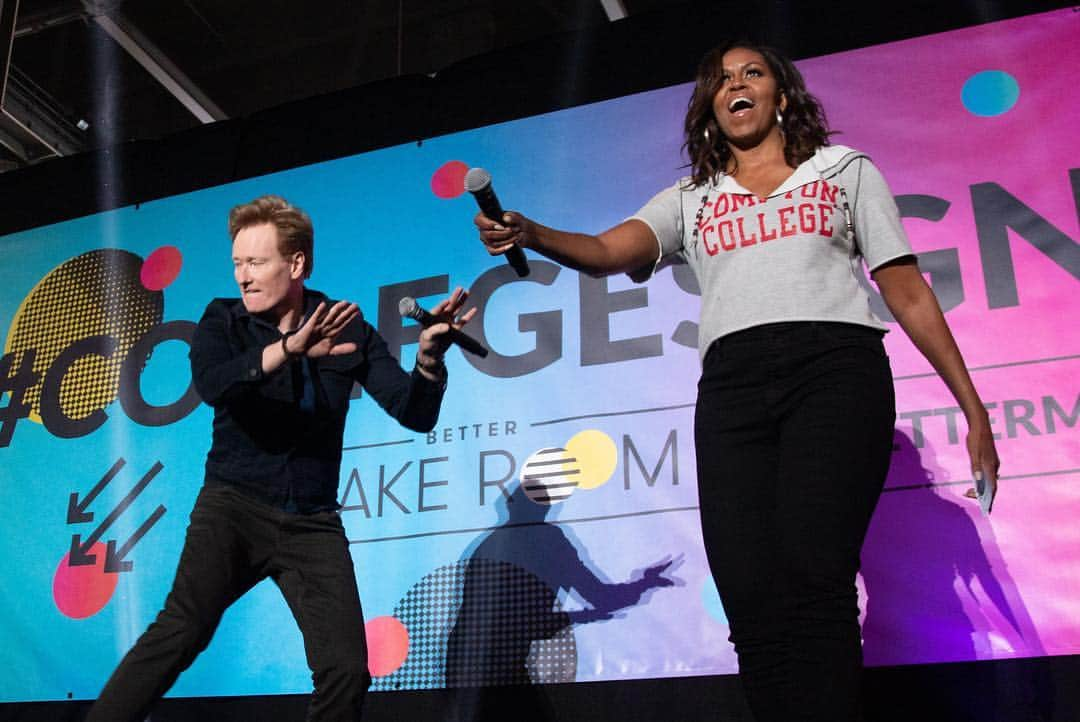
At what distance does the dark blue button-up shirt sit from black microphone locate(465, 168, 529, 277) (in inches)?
27.7

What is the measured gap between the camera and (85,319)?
13.3 feet

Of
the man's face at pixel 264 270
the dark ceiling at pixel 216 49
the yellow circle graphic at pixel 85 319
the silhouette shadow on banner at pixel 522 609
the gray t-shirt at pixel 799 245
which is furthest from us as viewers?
the dark ceiling at pixel 216 49

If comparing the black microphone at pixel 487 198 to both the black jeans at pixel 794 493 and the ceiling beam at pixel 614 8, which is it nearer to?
the black jeans at pixel 794 493

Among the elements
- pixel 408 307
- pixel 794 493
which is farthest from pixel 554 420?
pixel 794 493

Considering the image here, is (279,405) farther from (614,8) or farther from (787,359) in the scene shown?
(614,8)

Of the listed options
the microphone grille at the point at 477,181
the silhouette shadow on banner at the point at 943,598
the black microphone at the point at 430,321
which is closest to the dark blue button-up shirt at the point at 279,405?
the black microphone at the point at 430,321

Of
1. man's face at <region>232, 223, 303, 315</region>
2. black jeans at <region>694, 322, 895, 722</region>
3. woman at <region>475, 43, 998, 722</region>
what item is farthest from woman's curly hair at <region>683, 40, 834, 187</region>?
man's face at <region>232, 223, 303, 315</region>

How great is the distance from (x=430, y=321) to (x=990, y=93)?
6.29 feet

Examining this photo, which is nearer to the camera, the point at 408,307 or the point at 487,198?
the point at 487,198

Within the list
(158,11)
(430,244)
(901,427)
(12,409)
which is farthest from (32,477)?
(901,427)

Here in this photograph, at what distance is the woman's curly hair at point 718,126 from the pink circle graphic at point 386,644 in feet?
5.91

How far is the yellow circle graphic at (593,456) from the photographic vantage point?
9.94 feet

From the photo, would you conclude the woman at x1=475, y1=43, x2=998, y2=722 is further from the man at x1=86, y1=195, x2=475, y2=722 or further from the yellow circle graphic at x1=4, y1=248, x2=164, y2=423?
the yellow circle graphic at x1=4, y1=248, x2=164, y2=423

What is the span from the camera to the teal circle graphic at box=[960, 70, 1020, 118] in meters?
2.94
